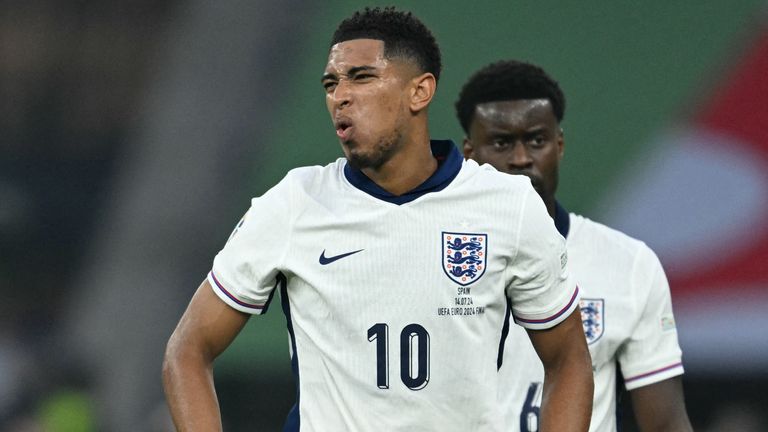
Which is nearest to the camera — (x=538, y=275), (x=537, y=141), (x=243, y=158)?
(x=538, y=275)

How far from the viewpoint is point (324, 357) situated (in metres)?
2.99

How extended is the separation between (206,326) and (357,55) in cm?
72

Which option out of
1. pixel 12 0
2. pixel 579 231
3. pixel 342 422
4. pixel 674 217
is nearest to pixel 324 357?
pixel 342 422

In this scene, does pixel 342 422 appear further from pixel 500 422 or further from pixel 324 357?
pixel 500 422

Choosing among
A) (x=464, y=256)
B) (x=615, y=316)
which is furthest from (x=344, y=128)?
(x=615, y=316)

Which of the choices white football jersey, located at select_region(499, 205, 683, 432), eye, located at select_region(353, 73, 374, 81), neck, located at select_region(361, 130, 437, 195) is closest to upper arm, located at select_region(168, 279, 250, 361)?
neck, located at select_region(361, 130, 437, 195)

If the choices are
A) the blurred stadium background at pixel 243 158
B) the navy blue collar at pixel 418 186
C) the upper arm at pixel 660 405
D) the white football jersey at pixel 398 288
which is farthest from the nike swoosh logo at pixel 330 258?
the blurred stadium background at pixel 243 158

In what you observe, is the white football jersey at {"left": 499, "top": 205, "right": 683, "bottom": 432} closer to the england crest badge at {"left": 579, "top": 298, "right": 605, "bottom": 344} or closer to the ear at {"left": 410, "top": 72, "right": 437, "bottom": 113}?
the england crest badge at {"left": 579, "top": 298, "right": 605, "bottom": 344}

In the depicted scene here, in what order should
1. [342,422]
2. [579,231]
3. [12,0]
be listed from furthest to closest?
[12,0] → [579,231] → [342,422]

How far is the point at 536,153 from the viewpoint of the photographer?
4270 millimetres

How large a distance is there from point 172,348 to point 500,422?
2.55 feet

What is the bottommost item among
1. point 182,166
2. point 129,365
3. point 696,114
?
point 129,365

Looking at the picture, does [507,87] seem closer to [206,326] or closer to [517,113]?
[517,113]

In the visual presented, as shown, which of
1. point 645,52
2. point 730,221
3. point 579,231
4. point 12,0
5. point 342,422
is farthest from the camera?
point 12,0
